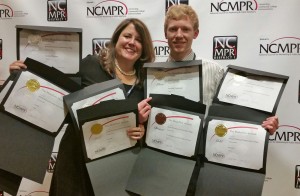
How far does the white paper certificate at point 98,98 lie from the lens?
1.14 meters

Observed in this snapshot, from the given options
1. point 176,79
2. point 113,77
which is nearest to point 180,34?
point 176,79

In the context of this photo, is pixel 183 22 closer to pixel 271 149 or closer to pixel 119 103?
pixel 119 103

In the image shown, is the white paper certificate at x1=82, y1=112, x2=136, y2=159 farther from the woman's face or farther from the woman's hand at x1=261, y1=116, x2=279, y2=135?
the woman's hand at x1=261, y1=116, x2=279, y2=135

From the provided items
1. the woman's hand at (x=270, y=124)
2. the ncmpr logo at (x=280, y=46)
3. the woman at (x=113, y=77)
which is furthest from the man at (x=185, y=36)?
the ncmpr logo at (x=280, y=46)

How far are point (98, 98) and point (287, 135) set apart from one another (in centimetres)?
112

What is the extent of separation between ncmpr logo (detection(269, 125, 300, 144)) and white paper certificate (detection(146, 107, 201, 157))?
82 centimetres

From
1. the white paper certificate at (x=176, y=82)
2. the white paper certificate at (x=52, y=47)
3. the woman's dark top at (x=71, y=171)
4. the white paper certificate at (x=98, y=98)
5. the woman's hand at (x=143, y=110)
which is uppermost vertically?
the white paper certificate at (x=52, y=47)

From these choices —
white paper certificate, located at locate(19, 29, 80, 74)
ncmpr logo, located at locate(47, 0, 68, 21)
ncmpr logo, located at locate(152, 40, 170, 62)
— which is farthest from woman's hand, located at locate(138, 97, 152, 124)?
ncmpr logo, located at locate(47, 0, 68, 21)

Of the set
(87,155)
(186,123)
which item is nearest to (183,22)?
(186,123)

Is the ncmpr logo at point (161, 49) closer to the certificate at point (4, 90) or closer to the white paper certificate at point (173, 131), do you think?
the white paper certificate at point (173, 131)

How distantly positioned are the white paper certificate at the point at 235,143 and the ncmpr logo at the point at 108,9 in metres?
0.97

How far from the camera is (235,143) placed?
3.72 ft

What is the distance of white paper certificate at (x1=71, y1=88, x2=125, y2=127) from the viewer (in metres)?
1.14

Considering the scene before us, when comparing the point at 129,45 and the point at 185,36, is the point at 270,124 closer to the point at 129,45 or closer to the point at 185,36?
the point at 185,36
